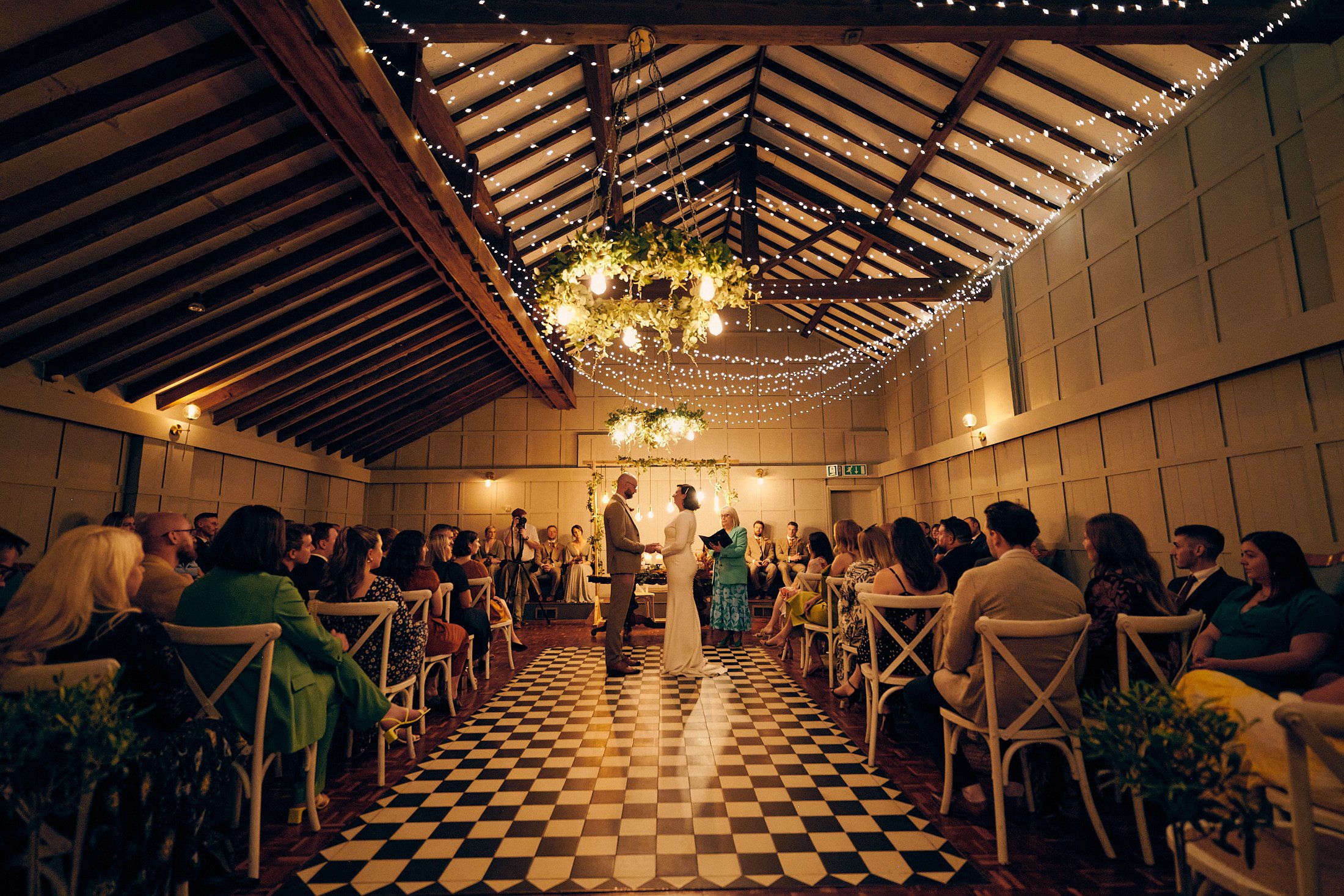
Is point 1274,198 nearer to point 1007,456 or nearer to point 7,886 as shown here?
point 1007,456

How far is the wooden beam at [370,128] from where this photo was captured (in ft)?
10.6

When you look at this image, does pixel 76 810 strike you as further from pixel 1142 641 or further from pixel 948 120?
pixel 948 120

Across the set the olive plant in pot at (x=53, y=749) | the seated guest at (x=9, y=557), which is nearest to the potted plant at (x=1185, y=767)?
the olive plant in pot at (x=53, y=749)

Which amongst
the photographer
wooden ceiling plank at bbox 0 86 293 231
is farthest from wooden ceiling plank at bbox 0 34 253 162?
the photographer

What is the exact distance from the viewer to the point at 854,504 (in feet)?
41.8

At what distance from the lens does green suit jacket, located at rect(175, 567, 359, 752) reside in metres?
2.27

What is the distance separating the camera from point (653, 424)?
8.74 m

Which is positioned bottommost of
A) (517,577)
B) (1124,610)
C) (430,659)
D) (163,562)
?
(430,659)

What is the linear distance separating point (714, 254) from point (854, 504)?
33.3 ft

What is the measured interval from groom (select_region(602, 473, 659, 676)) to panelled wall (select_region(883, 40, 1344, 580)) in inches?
177

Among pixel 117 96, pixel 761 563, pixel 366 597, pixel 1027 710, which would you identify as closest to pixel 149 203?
pixel 117 96

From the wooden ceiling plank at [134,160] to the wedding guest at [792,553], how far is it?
23.0ft

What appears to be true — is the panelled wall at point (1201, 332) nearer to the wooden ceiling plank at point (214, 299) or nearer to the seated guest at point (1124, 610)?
the seated guest at point (1124, 610)

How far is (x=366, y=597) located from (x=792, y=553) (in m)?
8.72
